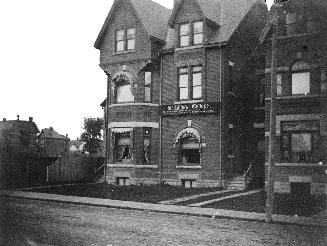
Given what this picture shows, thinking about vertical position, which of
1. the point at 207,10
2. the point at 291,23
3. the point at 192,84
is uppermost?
the point at 207,10

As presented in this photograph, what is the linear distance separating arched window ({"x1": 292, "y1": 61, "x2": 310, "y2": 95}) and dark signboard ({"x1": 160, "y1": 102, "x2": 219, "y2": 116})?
15.4 feet

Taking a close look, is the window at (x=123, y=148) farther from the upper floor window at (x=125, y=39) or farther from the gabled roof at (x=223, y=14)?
the gabled roof at (x=223, y=14)

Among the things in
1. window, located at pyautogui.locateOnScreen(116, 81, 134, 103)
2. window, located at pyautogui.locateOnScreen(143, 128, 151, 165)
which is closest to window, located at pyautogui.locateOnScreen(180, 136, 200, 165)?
window, located at pyautogui.locateOnScreen(143, 128, 151, 165)

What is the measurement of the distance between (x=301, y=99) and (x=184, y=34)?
8567 millimetres

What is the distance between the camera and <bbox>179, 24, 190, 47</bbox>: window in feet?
87.8

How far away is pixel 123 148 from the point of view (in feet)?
93.7

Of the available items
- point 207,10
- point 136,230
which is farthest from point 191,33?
point 136,230

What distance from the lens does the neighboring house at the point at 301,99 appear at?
71.6 feet

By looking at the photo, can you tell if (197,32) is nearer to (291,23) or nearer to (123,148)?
(291,23)

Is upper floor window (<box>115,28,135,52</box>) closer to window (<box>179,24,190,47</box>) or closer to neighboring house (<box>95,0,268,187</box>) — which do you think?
neighboring house (<box>95,0,268,187</box>)

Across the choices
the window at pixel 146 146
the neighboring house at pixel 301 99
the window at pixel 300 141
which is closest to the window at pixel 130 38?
the window at pixel 146 146

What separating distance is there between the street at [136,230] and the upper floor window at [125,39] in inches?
591

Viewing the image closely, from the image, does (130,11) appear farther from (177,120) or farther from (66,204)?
(66,204)

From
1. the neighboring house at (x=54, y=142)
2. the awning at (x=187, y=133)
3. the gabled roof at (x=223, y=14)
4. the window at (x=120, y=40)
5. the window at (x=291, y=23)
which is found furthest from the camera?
the neighboring house at (x=54, y=142)
